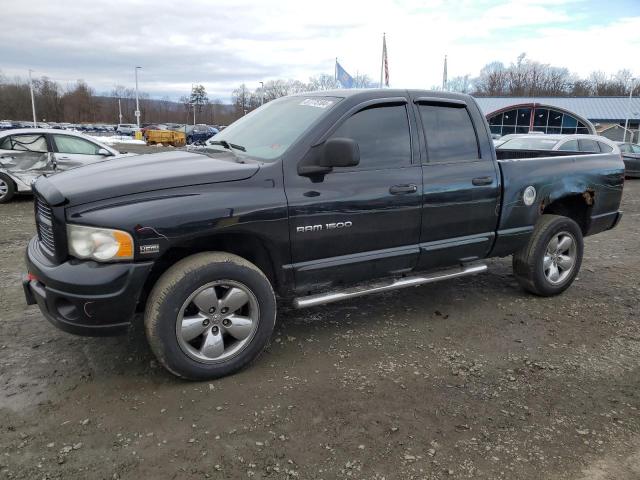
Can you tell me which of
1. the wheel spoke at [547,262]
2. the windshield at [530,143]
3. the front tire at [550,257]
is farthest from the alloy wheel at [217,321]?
the windshield at [530,143]

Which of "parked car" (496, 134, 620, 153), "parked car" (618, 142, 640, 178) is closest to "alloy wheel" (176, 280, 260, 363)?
"parked car" (496, 134, 620, 153)

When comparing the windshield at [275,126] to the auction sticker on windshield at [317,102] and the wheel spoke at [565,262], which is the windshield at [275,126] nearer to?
the auction sticker on windshield at [317,102]

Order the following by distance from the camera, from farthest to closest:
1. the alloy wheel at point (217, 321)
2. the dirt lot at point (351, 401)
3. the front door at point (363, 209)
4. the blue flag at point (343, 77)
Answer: the blue flag at point (343, 77)
the front door at point (363, 209)
the alloy wheel at point (217, 321)
the dirt lot at point (351, 401)

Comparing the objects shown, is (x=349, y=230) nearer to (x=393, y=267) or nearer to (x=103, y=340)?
(x=393, y=267)

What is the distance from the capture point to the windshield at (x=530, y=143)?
1224 centimetres

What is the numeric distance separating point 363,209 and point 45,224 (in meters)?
2.19

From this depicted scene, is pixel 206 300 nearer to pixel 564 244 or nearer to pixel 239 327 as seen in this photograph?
pixel 239 327

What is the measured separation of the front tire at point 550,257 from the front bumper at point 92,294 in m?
3.65

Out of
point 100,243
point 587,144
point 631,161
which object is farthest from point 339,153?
point 631,161

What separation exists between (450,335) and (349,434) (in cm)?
170

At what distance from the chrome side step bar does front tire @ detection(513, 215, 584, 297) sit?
0.67 meters

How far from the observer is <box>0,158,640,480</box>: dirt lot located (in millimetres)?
2633

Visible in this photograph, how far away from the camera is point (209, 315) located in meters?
3.30

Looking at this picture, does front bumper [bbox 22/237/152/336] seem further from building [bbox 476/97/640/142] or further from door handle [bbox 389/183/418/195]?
building [bbox 476/97/640/142]
